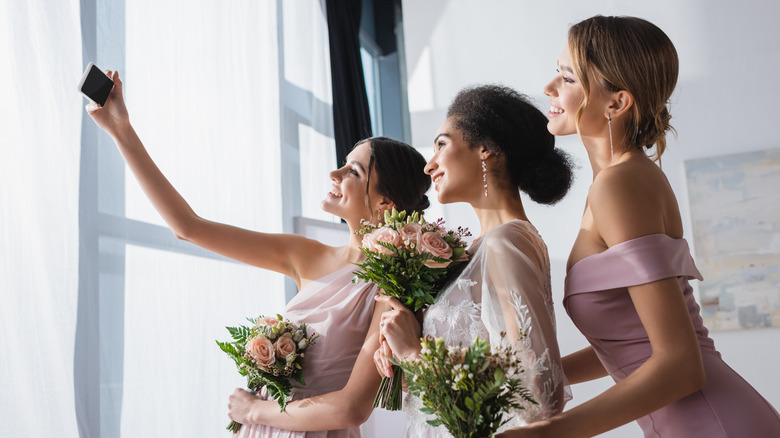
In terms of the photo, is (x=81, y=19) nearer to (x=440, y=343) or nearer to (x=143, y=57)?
(x=143, y=57)

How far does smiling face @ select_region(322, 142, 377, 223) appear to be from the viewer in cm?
262

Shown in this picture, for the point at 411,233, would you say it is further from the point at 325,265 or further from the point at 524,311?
the point at 325,265

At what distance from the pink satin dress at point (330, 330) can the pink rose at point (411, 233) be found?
591 millimetres

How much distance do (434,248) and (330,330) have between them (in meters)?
0.68

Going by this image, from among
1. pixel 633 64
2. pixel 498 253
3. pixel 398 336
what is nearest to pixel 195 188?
pixel 398 336

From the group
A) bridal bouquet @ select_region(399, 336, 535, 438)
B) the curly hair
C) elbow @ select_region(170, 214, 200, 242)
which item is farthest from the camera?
elbow @ select_region(170, 214, 200, 242)

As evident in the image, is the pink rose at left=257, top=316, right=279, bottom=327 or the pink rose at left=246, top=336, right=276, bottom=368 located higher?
the pink rose at left=257, top=316, right=279, bottom=327

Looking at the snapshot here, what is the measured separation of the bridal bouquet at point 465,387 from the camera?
133 cm

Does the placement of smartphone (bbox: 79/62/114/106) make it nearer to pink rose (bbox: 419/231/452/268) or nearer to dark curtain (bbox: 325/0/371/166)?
pink rose (bbox: 419/231/452/268)

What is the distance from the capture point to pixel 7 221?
7.06 ft

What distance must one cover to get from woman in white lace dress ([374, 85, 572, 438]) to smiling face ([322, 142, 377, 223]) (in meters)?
0.40

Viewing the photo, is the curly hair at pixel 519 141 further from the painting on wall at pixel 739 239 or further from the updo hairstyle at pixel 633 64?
the painting on wall at pixel 739 239

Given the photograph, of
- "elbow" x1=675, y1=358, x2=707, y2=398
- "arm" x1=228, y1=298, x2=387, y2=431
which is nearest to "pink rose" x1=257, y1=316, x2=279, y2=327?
"arm" x1=228, y1=298, x2=387, y2=431

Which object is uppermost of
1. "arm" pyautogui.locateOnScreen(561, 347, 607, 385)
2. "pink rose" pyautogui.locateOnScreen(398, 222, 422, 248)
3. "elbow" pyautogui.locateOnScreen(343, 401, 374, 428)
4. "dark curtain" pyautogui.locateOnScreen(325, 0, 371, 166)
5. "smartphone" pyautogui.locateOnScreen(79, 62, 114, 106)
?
"dark curtain" pyautogui.locateOnScreen(325, 0, 371, 166)
